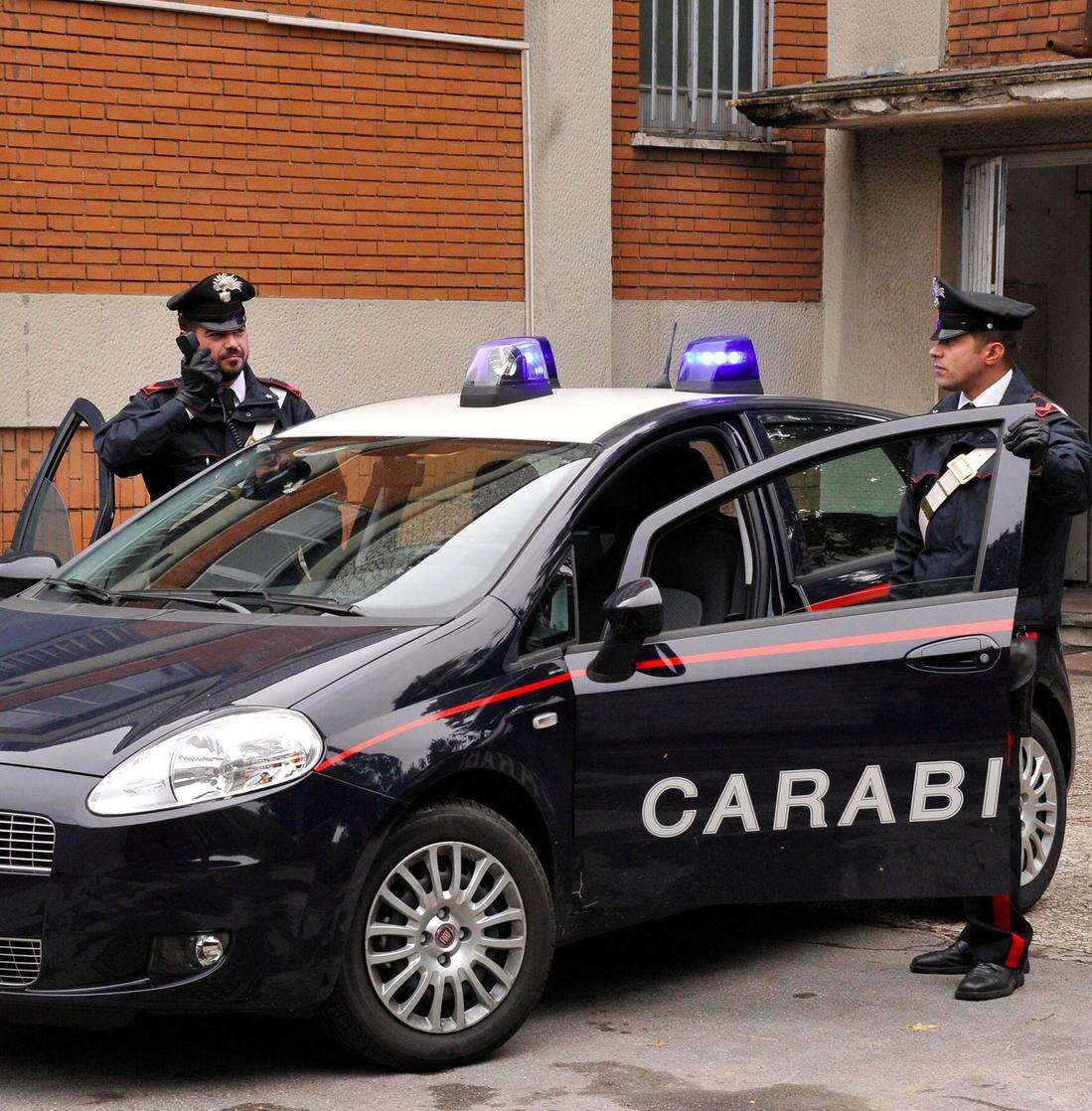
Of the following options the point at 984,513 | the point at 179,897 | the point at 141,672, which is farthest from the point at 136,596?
the point at 984,513

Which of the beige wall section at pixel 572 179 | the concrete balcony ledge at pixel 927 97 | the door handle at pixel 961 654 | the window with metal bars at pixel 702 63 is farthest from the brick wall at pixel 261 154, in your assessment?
the door handle at pixel 961 654

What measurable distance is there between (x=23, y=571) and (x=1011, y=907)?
2.89 meters

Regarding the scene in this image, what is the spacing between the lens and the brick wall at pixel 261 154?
33.6 feet

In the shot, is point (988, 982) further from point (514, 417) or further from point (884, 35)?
point (884, 35)

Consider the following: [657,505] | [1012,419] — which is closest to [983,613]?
[1012,419]

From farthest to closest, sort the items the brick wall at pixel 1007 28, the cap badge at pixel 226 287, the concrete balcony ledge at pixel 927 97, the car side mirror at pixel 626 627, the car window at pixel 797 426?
the brick wall at pixel 1007 28
the concrete balcony ledge at pixel 927 97
the cap badge at pixel 226 287
the car window at pixel 797 426
the car side mirror at pixel 626 627

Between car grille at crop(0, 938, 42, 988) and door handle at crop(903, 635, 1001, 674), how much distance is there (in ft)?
7.71

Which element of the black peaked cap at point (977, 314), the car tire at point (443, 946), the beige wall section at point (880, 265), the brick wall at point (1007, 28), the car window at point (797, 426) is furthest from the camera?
the beige wall section at point (880, 265)

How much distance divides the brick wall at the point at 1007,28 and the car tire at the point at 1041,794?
715 centimetres

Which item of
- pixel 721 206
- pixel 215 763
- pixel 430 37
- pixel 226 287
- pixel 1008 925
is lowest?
pixel 1008 925

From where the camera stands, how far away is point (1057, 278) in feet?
44.9

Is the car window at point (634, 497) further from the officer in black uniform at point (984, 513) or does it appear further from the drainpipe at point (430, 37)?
the drainpipe at point (430, 37)

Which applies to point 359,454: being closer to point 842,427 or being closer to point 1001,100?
point 842,427

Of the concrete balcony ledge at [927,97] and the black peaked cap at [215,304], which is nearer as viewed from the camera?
the black peaked cap at [215,304]
